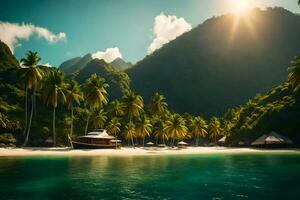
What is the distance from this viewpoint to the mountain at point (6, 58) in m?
111

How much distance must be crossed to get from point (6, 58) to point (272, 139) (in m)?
91.4

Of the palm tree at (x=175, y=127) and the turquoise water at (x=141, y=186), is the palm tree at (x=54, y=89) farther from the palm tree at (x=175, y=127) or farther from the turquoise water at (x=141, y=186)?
the turquoise water at (x=141, y=186)

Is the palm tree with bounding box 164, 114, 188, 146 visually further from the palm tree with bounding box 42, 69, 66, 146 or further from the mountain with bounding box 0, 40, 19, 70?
the mountain with bounding box 0, 40, 19, 70

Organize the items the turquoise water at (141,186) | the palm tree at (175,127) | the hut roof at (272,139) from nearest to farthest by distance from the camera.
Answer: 1. the turquoise water at (141,186)
2. the hut roof at (272,139)
3. the palm tree at (175,127)

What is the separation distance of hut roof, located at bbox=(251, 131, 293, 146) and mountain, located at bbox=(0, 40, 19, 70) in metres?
83.0

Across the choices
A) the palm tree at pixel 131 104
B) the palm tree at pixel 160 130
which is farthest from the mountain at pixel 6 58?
the palm tree at pixel 160 130

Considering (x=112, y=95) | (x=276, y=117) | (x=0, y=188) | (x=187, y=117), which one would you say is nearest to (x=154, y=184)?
(x=0, y=188)

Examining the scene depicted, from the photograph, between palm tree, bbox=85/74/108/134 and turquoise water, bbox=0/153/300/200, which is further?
palm tree, bbox=85/74/108/134

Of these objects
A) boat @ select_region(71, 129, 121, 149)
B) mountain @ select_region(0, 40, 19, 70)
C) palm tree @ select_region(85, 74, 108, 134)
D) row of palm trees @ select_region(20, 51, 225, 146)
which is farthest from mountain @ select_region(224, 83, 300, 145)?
mountain @ select_region(0, 40, 19, 70)

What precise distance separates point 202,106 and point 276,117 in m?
98.2

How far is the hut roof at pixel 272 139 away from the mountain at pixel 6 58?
8299cm

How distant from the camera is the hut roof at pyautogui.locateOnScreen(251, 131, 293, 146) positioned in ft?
266

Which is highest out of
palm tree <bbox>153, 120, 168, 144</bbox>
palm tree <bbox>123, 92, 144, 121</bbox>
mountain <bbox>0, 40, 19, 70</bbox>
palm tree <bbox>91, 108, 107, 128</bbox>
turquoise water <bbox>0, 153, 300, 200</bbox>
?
mountain <bbox>0, 40, 19, 70</bbox>

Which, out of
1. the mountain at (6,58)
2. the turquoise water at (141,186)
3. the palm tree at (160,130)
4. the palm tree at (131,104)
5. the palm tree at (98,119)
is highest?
the mountain at (6,58)
